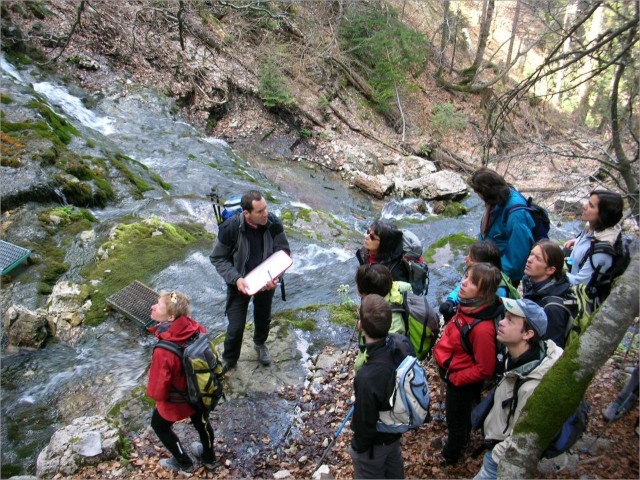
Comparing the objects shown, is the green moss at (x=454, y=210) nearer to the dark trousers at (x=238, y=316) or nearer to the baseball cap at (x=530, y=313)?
the dark trousers at (x=238, y=316)

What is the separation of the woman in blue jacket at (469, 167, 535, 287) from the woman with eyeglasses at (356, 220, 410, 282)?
37.6 inches

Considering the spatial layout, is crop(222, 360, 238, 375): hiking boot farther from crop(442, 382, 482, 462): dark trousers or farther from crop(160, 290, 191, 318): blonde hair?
crop(442, 382, 482, 462): dark trousers

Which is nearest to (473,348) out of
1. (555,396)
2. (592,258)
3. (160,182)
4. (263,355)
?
(555,396)

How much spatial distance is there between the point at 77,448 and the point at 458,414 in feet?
10.8

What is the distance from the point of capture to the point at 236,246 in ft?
14.8

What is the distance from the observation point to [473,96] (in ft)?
76.2

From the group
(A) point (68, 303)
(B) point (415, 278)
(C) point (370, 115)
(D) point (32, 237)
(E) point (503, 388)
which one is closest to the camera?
(E) point (503, 388)

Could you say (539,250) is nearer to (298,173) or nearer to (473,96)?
(298,173)

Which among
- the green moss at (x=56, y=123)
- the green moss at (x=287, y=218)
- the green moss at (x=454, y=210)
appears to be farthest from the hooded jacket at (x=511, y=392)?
the green moss at (x=454, y=210)

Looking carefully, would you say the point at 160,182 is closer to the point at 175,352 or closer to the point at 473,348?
the point at 175,352

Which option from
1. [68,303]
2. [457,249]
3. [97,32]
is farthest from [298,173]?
[68,303]

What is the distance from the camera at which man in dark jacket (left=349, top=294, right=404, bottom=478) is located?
9.27 feet

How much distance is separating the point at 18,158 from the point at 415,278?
827 centimetres

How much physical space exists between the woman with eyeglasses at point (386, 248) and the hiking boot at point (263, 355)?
1810mm
